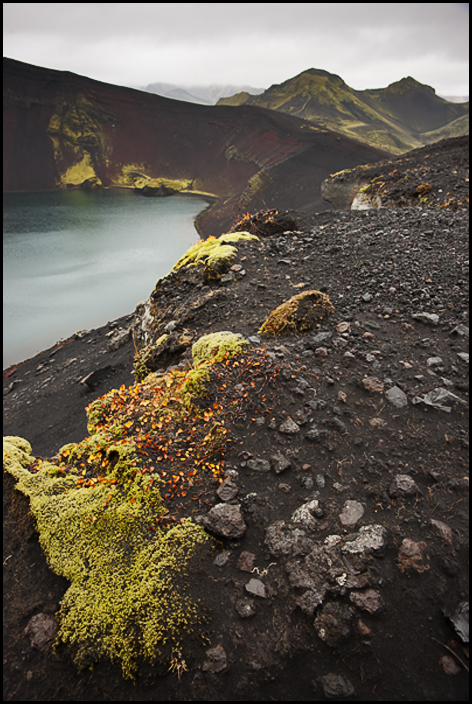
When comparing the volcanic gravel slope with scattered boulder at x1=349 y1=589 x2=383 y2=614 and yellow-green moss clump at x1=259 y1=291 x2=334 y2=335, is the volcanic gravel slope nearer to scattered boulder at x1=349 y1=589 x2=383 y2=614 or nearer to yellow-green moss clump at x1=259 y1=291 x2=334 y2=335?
scattered boulder at x1=349 y1=589 x2=383 y2=614

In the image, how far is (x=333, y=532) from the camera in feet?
8.76

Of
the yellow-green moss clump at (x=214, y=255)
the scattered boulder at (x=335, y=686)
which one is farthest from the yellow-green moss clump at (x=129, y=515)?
the yellow-green moss clump at (x=214, y=255)

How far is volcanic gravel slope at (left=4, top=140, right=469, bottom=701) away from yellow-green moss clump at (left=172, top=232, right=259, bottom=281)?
214 cm

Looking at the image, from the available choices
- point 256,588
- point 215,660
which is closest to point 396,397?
point 256,588

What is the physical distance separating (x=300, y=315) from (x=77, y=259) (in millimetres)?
25359

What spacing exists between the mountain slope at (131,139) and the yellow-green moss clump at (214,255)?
34.4 meters

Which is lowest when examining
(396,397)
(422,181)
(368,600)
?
(368,600)

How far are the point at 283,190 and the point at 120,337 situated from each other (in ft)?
98.1

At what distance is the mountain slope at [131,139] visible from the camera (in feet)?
159

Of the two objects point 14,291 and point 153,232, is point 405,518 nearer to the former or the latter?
point 14,291

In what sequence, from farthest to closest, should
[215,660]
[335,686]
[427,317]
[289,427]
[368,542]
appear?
[427,317] < [289,427] < [368,542] < [215,660] < [335,686]

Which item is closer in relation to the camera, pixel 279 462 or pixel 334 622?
pixel 334 622

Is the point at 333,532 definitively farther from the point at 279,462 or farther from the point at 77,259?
the point at 77,259

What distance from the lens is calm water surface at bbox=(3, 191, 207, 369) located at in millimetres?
17750
